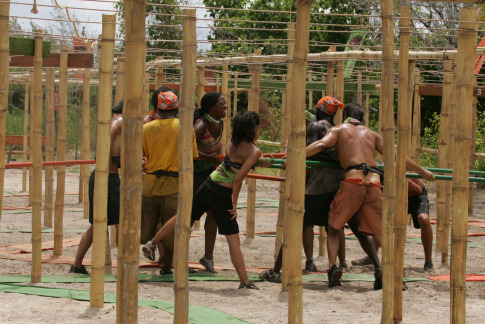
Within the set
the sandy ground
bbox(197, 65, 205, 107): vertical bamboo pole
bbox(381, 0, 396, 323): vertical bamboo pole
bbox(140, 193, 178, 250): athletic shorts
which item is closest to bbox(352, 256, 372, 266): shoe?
the sandy ground

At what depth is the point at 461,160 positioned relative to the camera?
14.3 feet

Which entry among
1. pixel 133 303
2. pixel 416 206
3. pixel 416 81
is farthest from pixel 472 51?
pixel 416 81

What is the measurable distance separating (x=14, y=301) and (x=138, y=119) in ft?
6.84

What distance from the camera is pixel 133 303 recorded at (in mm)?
3877

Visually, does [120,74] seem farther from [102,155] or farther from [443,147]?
[443,147]

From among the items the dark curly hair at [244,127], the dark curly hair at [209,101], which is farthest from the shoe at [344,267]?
the dark curly hair at [209,101]

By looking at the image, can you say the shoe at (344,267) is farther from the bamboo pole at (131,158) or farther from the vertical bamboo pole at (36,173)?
the bamboo pole at (131,158)

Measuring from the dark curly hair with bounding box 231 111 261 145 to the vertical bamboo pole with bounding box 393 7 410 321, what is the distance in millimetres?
1668

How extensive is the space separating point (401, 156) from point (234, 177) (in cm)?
192

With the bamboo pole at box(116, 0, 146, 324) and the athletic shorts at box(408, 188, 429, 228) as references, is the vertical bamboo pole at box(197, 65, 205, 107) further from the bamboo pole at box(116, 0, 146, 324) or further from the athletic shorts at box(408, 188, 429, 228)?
the bamboo pole at box(116, 0, 146, 324)

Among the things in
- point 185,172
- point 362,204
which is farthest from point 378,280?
point 185,172

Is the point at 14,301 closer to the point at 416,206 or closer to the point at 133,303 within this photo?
the point at 133,303

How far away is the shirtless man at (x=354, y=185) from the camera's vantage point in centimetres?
621

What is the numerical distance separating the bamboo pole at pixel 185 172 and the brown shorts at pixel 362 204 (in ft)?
8.59
